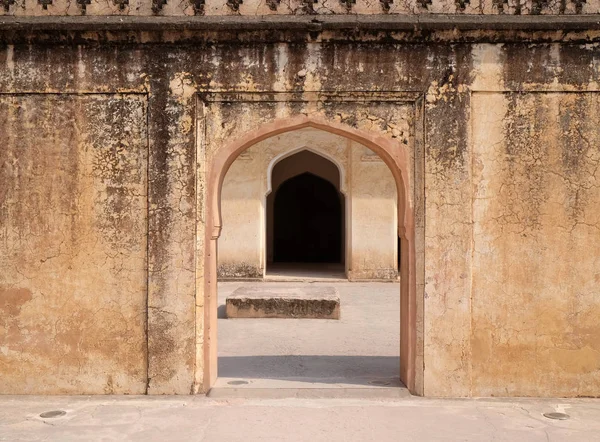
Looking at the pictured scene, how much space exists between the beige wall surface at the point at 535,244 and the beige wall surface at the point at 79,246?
274cm

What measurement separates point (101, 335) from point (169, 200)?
1.22m

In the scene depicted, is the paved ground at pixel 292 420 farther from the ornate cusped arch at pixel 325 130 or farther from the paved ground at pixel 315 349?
the ornate cusped arch at pixel 325 130

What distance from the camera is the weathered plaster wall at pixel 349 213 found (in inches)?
545

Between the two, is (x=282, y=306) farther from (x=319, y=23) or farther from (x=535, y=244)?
(x=319, y=23)

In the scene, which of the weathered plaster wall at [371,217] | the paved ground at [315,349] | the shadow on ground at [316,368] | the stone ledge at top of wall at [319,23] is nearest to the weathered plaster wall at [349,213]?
the weathered plaster wall at [371,217]

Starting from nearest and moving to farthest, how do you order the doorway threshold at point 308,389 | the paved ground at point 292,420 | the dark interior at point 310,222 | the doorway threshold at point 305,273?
the paved ground at point 292,420, the doorway threshold at point 308,389, the doorway threshold at point 305,273, the dark interior at point 310,222

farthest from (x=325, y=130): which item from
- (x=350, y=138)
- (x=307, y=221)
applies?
(x=307, y=221)

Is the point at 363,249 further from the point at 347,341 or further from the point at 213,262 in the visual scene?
the point at 213,262

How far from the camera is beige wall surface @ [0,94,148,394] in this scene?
5.43 m

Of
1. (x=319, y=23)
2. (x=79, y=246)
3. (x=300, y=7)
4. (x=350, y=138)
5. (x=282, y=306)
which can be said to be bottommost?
(x=282, y=306)

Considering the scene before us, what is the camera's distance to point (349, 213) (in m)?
Answer: 14.0

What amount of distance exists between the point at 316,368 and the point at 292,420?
5.91 feet

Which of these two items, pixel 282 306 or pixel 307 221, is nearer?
pixel 282 306

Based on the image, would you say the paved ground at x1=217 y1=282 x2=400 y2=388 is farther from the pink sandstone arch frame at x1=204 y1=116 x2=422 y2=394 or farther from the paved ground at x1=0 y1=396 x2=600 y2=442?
the paved ground at x1=0 y1=396 x2=600 y2=442
